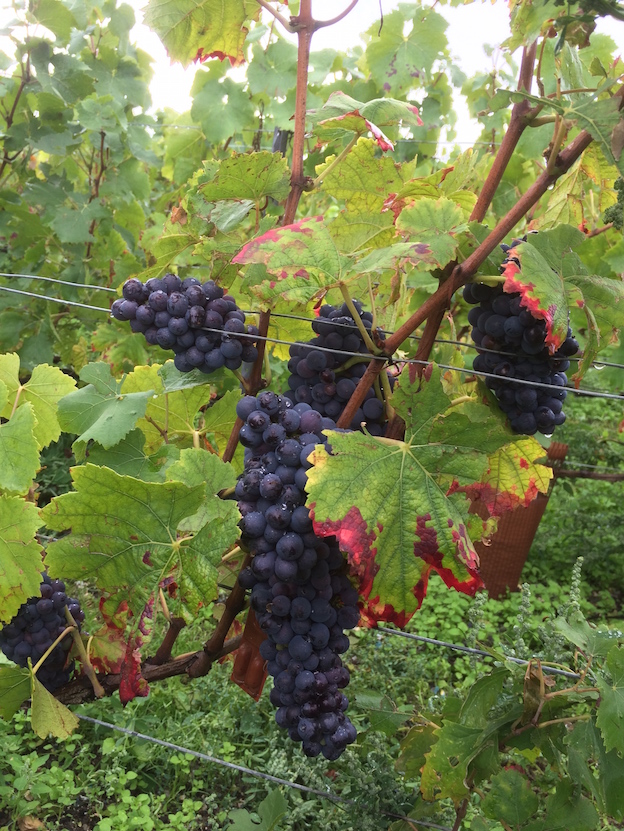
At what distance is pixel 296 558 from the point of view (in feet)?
2.98

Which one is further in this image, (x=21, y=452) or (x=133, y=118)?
(x=133, y=118)

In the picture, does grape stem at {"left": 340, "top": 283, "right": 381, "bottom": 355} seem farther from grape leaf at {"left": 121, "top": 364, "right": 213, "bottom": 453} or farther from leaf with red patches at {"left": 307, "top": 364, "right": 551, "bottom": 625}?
grape leaf at {"left": 121, "top": 364, "right": 213, "bottom": 453}

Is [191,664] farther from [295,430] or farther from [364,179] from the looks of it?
[364,179]

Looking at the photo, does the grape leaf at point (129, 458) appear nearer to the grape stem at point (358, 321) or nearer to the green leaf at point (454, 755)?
the grape stem at point (358, 321)

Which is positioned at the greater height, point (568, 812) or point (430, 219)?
point (430, 219)

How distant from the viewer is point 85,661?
50.4 inches

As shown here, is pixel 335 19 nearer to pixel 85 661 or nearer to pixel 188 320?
pixel 188 320

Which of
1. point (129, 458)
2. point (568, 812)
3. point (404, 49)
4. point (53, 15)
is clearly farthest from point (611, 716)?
point (53, 15)

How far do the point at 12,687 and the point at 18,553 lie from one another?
0.33 metres

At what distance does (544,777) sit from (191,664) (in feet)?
4.63

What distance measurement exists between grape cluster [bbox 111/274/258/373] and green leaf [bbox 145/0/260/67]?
530 millimetres

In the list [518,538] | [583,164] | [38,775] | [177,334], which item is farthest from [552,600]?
[177,334]

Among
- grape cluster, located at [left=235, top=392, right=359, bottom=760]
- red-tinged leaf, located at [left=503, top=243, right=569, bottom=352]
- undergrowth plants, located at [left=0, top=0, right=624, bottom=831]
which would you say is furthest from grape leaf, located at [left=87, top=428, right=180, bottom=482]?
red-tinged leaf, located at [left=503, top=243, right=569, bottom=352]

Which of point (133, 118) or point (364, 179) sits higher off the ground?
point (133, 118)
